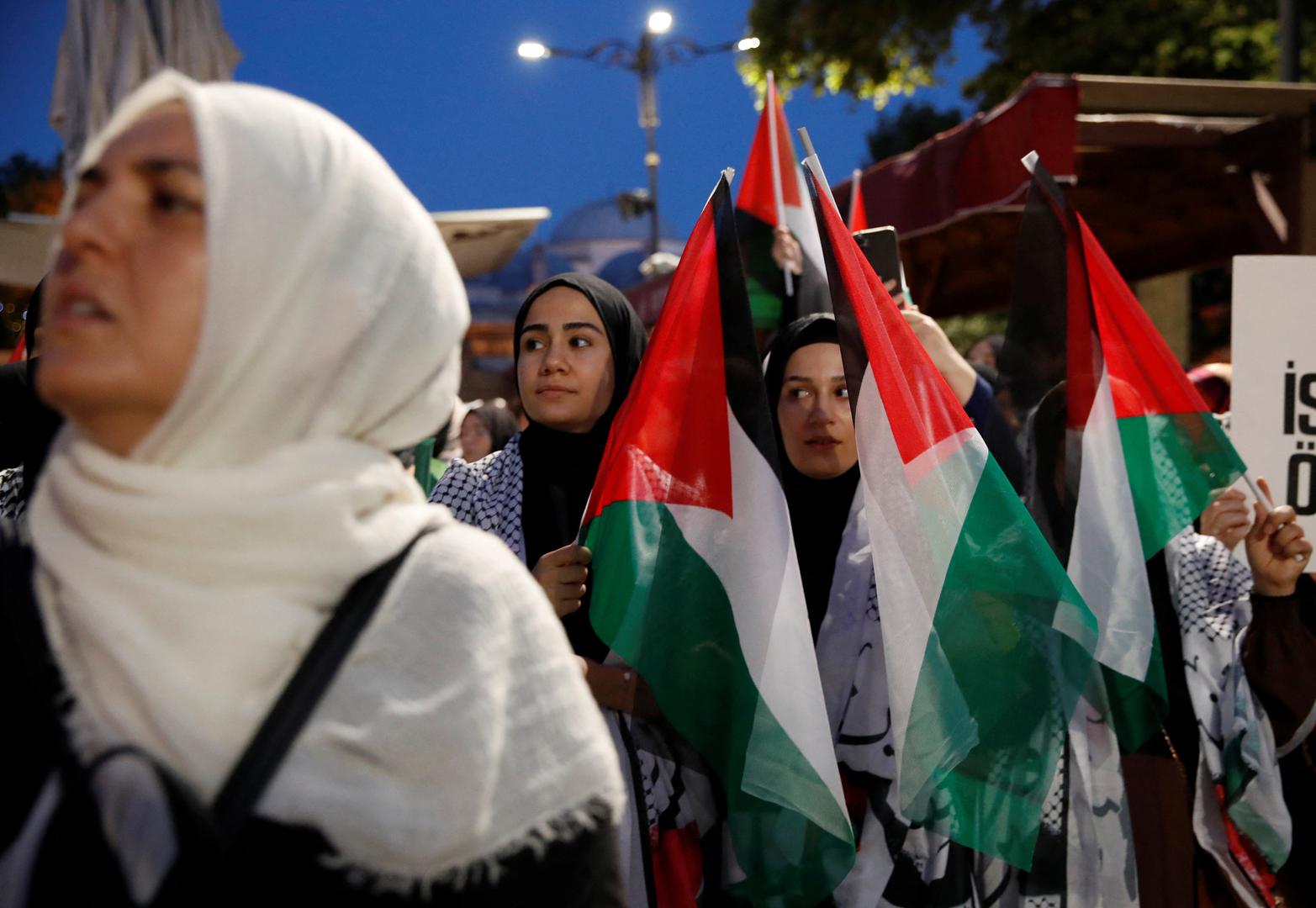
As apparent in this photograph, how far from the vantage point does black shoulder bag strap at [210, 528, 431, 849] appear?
105 centimetres

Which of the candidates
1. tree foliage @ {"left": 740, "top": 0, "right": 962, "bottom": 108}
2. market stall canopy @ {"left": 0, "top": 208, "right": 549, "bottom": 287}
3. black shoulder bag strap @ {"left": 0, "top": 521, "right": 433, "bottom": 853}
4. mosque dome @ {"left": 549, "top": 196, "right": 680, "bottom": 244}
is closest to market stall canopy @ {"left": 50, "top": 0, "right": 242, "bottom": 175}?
market stall canopy @ {"left": 0, "top": 208, "right": 549, "bottom": 287}

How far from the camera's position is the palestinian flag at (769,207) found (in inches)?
187

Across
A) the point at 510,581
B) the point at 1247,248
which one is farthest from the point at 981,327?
the point at 510,581

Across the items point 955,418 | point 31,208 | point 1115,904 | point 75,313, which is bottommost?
point 1115,904

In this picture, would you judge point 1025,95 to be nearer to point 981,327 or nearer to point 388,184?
point 388,184

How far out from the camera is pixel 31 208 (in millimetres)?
13453

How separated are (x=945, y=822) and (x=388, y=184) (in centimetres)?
176

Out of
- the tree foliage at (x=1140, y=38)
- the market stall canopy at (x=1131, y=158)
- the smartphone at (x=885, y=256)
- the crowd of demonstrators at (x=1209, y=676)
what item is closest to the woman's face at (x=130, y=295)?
the crowd of demonstrators at (x=1209, y=676)

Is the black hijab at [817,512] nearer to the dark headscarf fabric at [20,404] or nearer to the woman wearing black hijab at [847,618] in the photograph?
the woman wearing black hijab at [847,618]

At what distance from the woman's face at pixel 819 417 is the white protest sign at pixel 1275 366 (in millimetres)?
1288

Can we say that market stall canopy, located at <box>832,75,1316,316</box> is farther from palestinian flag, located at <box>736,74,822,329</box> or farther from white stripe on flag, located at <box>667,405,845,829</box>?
white stripe on flag, located at <box>667,405,845,829</box>

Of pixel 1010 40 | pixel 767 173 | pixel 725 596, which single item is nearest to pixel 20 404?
pixel 725 596

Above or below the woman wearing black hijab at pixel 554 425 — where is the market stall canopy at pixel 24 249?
above

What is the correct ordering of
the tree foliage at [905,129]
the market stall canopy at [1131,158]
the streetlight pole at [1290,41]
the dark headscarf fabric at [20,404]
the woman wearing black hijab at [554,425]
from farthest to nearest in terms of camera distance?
the tree foliage at [905,129]
the streetlight pole at [1290,41]
the market stall canopy at [1131,158]
the woman wearing black hijab at [554,425]
the dark headscarf fabric at [20,404]
